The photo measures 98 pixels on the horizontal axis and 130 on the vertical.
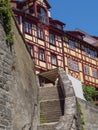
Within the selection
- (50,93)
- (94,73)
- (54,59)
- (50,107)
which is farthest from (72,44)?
(50,107)

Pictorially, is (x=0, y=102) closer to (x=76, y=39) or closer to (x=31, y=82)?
(x=31, y=82)

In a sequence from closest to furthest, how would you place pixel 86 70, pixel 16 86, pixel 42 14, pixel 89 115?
pixel 16 86 → pixel 89 115 → pixel 42 14 → pixel 86 70

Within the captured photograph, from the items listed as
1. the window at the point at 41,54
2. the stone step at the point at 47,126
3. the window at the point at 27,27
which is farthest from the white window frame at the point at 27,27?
the stone step at the point at 47,126

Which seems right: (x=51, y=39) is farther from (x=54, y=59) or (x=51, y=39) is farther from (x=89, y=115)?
(x=89, y=115)

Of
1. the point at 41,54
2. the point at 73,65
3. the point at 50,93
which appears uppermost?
the point at 41,54

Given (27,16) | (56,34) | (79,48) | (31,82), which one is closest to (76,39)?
(79,48)

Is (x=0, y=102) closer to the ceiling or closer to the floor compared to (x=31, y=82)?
closer to the floor

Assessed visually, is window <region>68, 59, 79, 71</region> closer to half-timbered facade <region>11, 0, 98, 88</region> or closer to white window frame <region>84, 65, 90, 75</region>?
half-timbered facade <region>11, 0, 98, 88</region>

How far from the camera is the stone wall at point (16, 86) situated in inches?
328

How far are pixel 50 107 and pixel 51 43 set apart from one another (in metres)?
16.7

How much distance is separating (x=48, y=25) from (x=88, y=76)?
7834 millimetres

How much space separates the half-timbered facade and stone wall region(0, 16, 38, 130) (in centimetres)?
1416

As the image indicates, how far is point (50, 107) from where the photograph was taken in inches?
748

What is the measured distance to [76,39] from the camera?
129 ft
